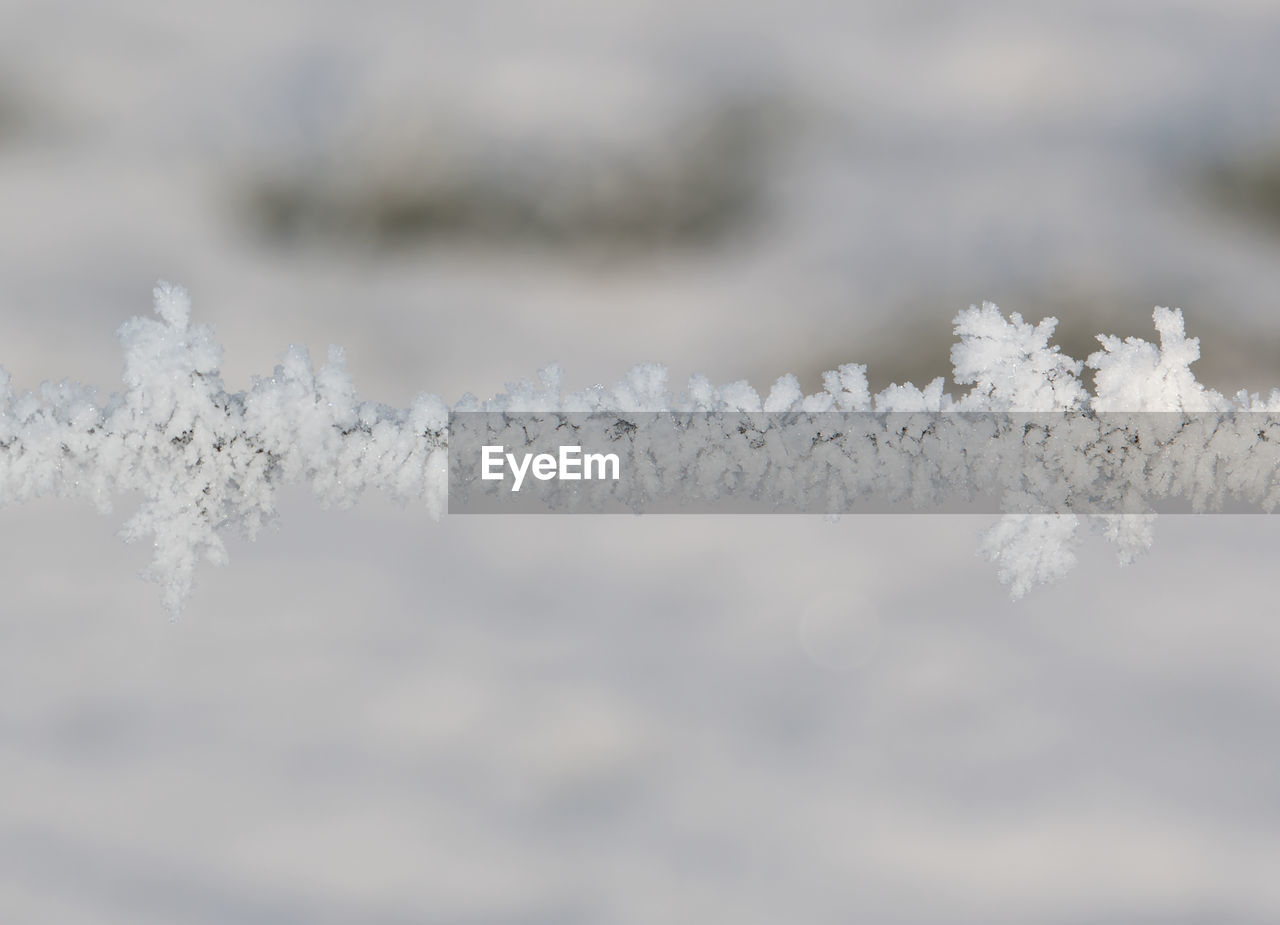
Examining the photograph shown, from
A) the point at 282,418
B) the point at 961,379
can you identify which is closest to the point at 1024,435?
the point at 961,379

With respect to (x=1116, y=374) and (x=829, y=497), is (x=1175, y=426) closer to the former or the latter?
(x=1116, y=374)

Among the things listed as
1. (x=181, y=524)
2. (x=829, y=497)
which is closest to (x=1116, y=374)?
(x=829, y=497)

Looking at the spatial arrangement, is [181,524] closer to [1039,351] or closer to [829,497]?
[829,497]

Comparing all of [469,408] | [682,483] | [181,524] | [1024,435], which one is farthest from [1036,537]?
[181,524]

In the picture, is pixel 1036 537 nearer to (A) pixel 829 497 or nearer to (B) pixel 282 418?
(A) pixel 829 497
